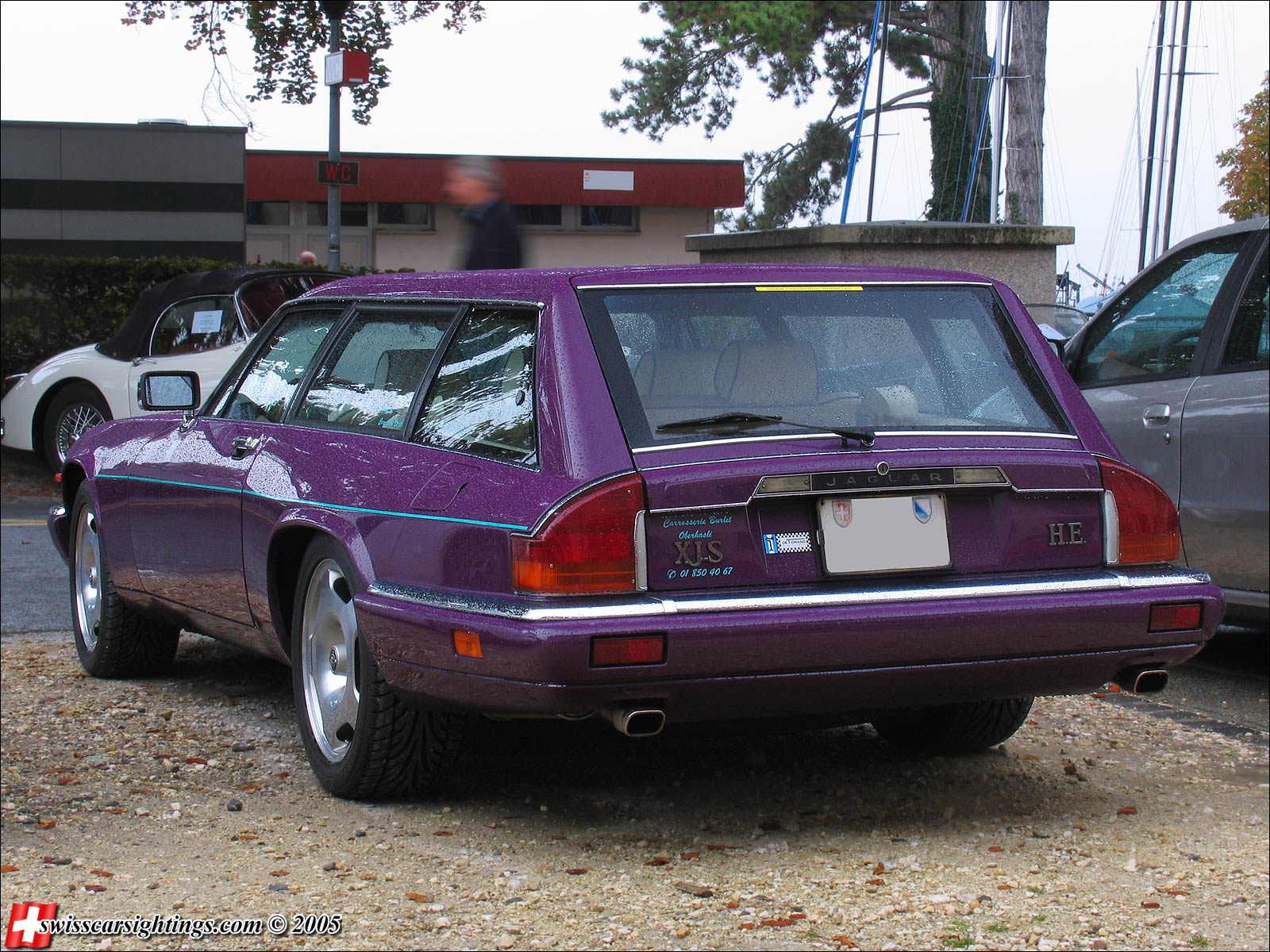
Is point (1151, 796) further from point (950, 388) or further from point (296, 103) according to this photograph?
point (296, 103)

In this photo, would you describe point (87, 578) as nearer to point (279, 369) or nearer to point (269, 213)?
point (279, 369)

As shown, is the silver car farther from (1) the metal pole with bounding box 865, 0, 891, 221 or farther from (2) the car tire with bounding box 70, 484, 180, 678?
(1) the metal pole with bounding box 865, 0, 891, 221

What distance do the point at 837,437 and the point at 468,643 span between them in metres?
1.03

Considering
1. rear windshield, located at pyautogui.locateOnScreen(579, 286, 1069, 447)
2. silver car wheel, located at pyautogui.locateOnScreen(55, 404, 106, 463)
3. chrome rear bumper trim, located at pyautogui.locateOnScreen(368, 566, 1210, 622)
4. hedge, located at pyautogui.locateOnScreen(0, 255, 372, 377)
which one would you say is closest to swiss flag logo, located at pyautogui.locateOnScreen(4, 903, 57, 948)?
chrome rear bumper trim, located at pyautogui.locateOnScreen(368, 566, 1210, 622)

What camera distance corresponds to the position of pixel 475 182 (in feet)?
28.7

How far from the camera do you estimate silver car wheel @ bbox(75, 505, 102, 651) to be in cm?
642

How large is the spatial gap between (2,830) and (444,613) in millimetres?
1401

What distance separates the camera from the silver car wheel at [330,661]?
4.56 metres

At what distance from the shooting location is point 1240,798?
4832 millimetres

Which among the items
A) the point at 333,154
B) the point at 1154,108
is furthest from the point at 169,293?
the point at 1154,108

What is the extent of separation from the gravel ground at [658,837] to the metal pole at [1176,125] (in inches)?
1101

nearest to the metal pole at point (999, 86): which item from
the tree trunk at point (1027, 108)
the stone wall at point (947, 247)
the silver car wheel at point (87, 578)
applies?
the tree trunk at point (1027, 108)

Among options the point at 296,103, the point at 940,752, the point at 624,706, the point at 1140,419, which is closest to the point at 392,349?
the point at 624,706

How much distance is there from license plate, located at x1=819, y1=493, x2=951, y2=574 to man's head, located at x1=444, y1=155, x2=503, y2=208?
5.13m
